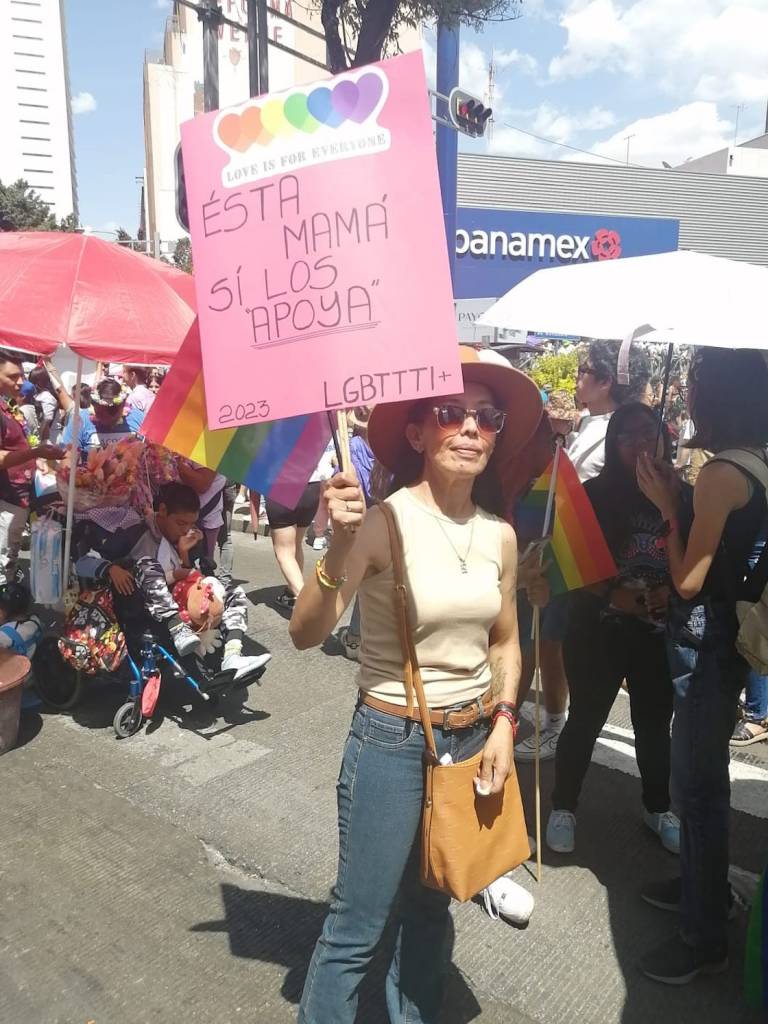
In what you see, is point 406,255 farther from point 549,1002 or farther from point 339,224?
point 549,1002

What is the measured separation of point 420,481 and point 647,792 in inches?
81.1

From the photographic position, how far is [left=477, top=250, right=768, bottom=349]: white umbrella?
2205 millimetres

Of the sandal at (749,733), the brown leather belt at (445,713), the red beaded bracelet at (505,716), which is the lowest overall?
the sandal at (749,733)

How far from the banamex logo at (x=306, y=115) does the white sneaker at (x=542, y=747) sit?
301cm

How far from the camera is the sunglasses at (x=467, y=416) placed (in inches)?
76.4

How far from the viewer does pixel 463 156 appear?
72.9 ft

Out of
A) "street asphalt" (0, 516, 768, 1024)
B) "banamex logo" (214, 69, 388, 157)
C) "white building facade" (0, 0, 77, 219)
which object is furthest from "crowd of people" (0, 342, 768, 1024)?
"white building facade" (0, 0, 77, 219)

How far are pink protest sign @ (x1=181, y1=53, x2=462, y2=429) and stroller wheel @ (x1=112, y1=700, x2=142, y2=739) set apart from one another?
9.45 feet

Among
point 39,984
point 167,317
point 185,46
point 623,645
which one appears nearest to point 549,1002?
point 623,645

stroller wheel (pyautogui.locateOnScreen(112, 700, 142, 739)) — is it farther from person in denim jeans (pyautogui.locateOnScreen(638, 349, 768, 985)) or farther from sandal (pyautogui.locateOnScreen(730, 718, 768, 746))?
sandal (pyautogui.locateOnScreen(730, 718, 768, 746))

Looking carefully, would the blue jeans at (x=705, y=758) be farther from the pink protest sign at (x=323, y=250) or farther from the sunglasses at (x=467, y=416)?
the pink protest sign at (x=323, y=250)

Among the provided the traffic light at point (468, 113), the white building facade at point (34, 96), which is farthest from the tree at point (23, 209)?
the white building facade at point (34, 96)

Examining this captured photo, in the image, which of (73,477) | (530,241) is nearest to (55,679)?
(73,477)

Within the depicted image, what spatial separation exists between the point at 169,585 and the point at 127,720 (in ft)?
2.48
